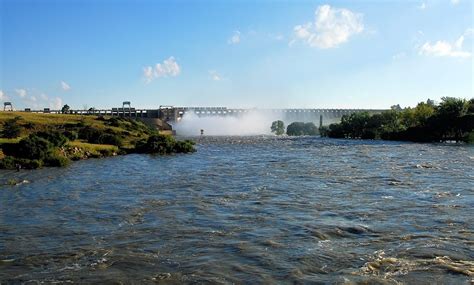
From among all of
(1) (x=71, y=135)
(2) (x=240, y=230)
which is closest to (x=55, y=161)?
(1) (x=71, y=135)

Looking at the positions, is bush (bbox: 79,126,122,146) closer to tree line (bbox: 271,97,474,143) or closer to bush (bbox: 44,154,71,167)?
bush (bbox: 44,154,71,167)

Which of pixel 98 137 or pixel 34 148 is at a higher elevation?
pixel 98 137

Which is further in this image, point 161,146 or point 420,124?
point 420,124

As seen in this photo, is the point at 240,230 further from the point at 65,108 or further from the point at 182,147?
the point at 65,108

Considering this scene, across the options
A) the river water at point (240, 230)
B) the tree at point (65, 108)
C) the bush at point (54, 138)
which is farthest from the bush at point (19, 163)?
the tree at point (65, 108)

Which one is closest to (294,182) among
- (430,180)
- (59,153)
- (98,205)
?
(430,180)

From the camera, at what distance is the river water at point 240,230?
14.1 m

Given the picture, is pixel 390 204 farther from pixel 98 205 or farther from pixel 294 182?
pixel 98 205

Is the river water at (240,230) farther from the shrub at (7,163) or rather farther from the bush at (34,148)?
the bush at (34,148)

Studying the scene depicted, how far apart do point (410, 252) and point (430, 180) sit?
19605mm

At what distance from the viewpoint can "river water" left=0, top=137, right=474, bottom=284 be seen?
14.1 meters

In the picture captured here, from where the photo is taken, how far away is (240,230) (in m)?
19.2

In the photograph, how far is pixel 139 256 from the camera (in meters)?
15.8

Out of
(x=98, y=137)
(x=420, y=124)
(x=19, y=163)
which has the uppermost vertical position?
(x=420, y=124)
